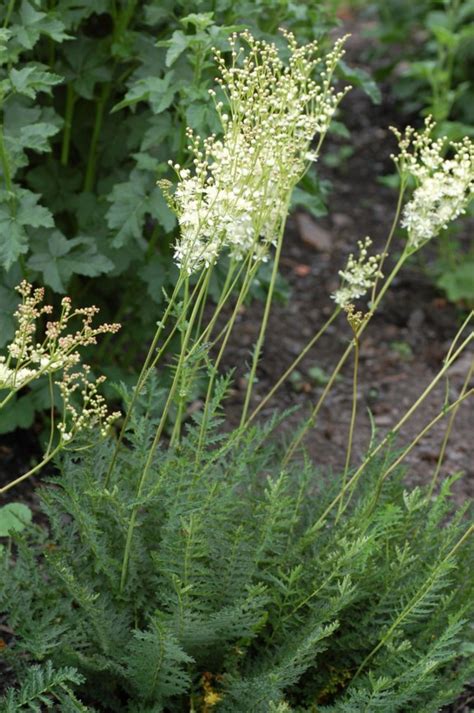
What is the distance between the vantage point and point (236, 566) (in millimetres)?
2447

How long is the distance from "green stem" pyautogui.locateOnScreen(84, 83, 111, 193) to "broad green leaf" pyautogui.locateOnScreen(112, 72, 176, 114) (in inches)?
17.6

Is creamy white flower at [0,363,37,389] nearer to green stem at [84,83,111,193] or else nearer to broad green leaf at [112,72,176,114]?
broad green leaf at [112,72,176,114]

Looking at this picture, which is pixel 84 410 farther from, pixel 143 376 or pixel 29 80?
pixel 29 80

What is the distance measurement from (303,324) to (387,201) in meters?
1.30

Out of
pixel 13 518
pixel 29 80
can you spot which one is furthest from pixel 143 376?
pixel 29 80

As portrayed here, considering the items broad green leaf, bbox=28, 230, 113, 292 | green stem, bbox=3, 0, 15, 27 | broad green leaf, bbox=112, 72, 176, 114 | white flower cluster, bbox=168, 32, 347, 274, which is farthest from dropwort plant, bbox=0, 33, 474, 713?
green stem, bbox=3, 0, 15, 27

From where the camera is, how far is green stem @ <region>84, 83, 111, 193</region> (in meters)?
3.55

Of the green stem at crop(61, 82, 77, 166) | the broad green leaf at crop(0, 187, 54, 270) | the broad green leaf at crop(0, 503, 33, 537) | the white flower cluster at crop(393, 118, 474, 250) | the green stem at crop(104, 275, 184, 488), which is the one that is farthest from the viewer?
the green stem at crop(61, 82, 77, 166)

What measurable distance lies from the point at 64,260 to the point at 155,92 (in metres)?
0.62

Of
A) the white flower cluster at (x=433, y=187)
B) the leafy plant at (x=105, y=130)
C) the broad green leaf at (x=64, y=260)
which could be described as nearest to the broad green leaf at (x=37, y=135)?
the leafy plant at (x=105, y=130)

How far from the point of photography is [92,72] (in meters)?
3.39

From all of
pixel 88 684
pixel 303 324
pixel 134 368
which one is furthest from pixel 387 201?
pixel 88 684

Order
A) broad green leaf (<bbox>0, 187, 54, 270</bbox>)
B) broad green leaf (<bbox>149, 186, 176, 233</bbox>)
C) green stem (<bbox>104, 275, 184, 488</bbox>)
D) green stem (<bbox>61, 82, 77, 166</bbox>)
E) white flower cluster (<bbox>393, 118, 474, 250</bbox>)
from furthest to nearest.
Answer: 1. green stem (<bbox>61, 82, 77, 166</bbox>)
2. broad green leaf (<bbox>149, 186, 176, 233</bbox>)
3. broad green leaf (<bbox>0, 187, 54, 270</bbox>)
4. white flower cluster (<bbox>393, 118, 474, 250</bbox>)
5. green stem (<bbox>104, 275, 184, 488</bbox>)

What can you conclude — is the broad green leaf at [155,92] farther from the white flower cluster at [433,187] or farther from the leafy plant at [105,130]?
the white flower cluster at [433,187]
